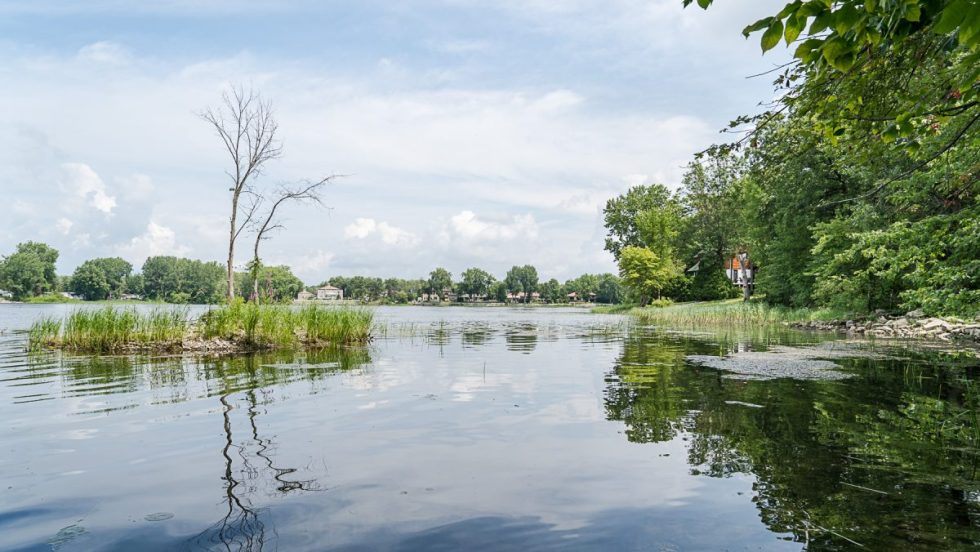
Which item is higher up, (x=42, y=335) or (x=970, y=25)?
(x=970, y=25)

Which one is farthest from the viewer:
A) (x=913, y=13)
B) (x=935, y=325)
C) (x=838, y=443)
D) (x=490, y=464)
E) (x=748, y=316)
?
(x=748, y=316)

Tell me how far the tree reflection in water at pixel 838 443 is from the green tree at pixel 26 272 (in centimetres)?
15653

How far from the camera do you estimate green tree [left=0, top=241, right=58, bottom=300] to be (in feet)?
410

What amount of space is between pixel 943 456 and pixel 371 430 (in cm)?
709

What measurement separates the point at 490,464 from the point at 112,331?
17290mm

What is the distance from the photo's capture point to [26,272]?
12606 cm

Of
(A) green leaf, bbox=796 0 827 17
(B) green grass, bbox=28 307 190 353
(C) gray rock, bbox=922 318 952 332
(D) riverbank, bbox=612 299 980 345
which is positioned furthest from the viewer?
(C) gray rock, bbox=922 318 952 332

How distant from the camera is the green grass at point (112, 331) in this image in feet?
60.3

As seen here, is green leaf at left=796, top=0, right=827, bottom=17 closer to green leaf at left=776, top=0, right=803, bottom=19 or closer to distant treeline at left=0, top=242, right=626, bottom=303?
green leaf at left=776, top=0, right=803, bottom=19

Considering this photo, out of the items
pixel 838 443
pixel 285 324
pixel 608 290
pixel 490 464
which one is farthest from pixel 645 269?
pixel 608 290

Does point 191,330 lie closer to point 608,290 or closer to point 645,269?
point 645,269

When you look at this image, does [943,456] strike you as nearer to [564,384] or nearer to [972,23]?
[972,23]

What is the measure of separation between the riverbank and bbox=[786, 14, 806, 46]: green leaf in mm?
25378

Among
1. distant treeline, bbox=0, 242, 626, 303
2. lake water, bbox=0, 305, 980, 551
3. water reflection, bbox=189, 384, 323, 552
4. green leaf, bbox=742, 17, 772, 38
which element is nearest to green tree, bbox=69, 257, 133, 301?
distant treeline, bbox=0, 242, 626, 303
